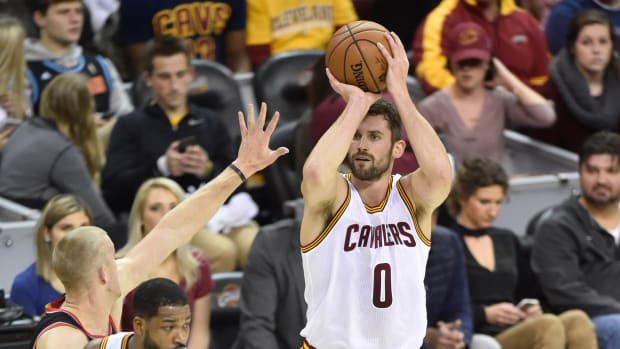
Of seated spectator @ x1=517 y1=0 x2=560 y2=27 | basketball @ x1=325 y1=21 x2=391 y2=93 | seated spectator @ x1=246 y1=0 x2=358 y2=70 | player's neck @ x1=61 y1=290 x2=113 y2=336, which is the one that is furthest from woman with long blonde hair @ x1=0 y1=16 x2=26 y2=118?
seated spectator @ x1=517 y1=0 x2=560 y2=27

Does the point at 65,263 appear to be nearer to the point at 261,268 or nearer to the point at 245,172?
the point at 245,172

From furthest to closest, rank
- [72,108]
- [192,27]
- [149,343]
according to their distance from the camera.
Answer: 1. [192,27]
2. [72,108]
3. [149,343]

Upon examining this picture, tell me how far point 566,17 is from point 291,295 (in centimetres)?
420

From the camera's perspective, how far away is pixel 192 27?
1023 centimetres

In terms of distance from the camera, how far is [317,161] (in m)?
5.81

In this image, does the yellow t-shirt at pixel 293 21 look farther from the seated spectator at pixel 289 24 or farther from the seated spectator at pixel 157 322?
the seated spectator at pixel 157 322

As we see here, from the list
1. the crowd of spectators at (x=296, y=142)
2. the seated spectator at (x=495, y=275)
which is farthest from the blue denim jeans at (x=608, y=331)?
the seated spectator at (x=495, y=275)

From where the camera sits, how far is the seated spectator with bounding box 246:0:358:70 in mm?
10398

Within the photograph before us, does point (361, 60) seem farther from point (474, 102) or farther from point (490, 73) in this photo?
point (490, 73)

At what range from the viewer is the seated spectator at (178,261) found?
7.61 meters

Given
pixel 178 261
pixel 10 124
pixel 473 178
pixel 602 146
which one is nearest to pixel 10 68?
pixel 10 124

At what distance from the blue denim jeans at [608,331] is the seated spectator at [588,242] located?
0.43ft

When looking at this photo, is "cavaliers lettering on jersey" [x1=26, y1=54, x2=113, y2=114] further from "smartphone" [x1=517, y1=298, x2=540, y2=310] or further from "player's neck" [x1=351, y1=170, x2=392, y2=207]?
"player's neck" [x1=351, y1=170, x2=392, y2=207]

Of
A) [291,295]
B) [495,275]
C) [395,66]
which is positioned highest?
[395,66]
